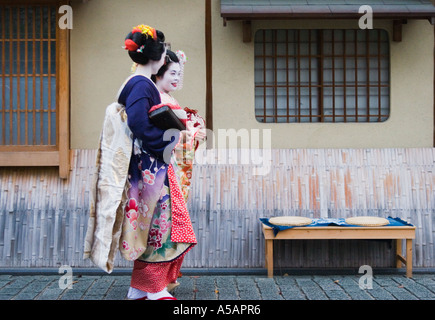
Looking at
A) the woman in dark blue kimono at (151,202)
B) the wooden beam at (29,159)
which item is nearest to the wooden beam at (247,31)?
the woman in dark blue kimono at (151,202)

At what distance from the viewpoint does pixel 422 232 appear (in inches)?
261

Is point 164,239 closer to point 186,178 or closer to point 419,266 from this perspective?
point 186,178

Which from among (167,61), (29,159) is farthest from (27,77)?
(167,61)

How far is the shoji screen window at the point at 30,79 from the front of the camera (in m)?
6.86

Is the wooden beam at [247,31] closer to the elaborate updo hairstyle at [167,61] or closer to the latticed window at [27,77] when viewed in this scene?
the elaborate updo hairstyle at [167,61]

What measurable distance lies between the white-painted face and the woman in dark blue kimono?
253mm

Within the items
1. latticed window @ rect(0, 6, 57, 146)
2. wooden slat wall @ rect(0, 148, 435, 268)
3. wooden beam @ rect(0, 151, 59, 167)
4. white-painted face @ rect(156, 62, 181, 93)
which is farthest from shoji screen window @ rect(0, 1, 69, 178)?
white-painted face @ rect(156, 62, 181, 93)

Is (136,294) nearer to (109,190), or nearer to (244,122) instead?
(109,190)

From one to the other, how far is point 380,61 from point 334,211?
2.12 m

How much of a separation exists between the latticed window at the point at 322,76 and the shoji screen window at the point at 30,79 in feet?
8.75

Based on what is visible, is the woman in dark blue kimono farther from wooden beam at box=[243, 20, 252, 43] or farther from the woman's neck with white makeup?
wooden beam at box=[243, 20, 252, 43]

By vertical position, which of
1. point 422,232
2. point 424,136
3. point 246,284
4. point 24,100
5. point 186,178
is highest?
point 24,100

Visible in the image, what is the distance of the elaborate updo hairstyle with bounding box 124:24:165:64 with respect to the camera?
4832 millimetres

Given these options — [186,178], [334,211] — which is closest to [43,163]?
[186,178]
